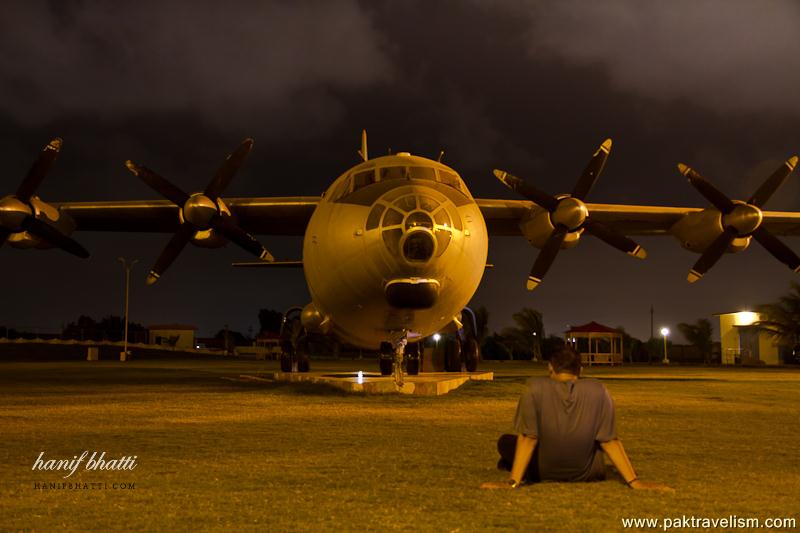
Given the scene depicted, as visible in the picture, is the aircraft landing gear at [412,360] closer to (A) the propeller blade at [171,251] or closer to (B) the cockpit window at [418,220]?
(A) the propeller blade at [171,251]

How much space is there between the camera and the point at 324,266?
14445 millimetres

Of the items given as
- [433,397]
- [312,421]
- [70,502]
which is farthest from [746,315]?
[70,502]

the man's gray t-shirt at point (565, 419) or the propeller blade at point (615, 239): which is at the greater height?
the propeller blade at point (615, 239)

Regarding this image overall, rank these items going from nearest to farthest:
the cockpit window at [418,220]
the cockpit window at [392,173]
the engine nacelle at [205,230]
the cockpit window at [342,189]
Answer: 1. the cockpit window at [418,220]
2. the cockpit window at [392,173]
3. the cockpit window at [342,189]
4. the engine nacelle at [205,230]

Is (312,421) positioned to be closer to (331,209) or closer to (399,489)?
(399,489)

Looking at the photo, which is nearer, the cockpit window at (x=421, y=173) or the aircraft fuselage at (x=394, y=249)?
the aircraft fuselage at (x=394, y=249)

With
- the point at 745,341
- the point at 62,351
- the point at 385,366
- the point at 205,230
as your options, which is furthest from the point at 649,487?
the point at 62,351

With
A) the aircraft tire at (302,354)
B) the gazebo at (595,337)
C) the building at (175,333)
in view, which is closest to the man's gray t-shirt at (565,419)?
A: the aircraft tire at (302,354)

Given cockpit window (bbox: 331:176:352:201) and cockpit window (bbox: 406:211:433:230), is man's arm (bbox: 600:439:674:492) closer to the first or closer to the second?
cockpit window (bbox: 406:211:433:230)

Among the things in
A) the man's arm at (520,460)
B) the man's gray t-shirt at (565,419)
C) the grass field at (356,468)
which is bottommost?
the grass field at (356,468)

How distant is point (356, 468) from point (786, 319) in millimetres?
51621

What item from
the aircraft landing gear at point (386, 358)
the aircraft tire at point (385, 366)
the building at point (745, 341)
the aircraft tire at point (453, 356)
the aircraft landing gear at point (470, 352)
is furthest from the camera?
the building at point (745, 341)

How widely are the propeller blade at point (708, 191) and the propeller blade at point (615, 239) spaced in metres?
2.66

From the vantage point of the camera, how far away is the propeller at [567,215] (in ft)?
57.8
